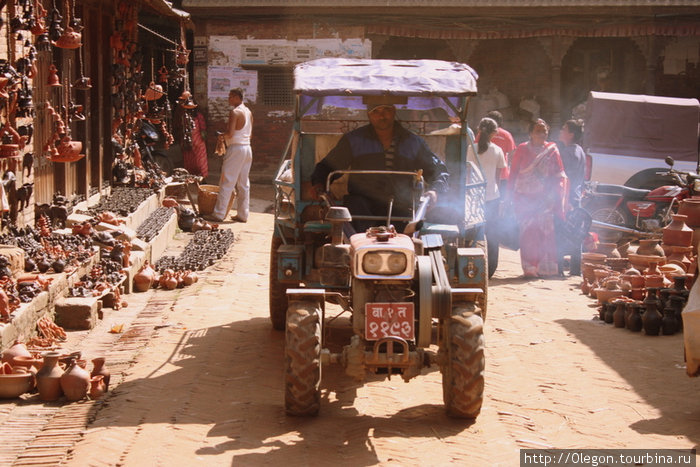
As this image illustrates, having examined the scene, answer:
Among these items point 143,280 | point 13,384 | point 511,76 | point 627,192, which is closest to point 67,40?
point 143,280

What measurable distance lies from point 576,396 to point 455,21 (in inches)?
686

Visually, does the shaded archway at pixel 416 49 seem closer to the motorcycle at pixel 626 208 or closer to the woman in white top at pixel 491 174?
the motorcycle at pixel 626 208

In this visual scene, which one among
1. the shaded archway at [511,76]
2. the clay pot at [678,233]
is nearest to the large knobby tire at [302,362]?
the clay pot at [678,233]

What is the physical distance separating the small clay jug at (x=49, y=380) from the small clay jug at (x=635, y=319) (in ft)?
18.4

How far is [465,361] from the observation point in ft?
19.9

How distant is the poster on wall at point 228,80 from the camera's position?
23.2 metres

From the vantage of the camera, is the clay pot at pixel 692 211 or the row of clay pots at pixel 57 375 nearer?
the row of clay pots at pixel 57 375

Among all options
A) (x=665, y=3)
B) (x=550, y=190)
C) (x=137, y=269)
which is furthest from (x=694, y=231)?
(x=665, y=3)

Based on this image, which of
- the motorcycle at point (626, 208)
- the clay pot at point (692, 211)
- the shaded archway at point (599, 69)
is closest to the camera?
the clay pot at point (692, 211)

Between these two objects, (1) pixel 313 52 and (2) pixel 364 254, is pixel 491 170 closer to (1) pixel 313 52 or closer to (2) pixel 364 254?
(2) pixel 364 254

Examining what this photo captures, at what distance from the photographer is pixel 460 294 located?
20.7ft

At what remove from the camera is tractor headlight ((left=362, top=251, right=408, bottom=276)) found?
6062 millimetres

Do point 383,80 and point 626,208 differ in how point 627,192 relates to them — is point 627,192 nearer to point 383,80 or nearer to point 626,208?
point 626,208

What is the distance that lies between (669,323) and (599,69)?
17897 millimetres
